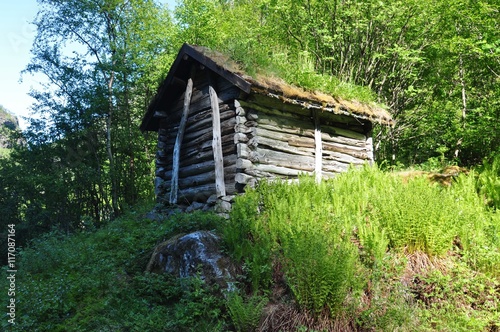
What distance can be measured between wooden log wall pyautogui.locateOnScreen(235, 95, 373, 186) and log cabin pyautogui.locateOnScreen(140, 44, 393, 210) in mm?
26

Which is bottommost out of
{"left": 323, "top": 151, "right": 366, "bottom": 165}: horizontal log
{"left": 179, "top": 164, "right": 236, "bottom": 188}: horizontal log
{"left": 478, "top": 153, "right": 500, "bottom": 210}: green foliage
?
{"left": 478, "top": 153, "right": 500, "bottom": 210}: green foliage

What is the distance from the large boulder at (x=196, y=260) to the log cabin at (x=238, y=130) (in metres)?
2.46

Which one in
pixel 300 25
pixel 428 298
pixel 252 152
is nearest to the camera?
pixel 428 298

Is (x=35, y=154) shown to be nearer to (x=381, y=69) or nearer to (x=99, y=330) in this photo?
(x=99, y=330)

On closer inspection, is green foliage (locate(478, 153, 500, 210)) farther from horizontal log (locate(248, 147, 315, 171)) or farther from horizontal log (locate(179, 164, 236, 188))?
horizontal log (locate(179, 164, 236, 188))

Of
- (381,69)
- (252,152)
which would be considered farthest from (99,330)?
(381,69)

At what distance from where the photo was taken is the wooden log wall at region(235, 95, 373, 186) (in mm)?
9172

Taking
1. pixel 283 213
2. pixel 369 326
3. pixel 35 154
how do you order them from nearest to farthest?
1. pixel 369 326
2. pixel 283 213
3. pixel 35 154

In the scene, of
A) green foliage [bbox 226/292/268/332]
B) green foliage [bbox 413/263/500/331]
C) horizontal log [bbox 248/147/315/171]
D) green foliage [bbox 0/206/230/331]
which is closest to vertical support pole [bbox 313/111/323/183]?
horizontal log [bbox 248/147/315/171]

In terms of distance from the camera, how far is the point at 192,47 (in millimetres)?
10211

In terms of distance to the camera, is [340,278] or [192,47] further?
[192,47]

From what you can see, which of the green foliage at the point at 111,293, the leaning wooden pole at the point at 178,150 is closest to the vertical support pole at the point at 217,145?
the leaning wooden pole at the point at 178,150

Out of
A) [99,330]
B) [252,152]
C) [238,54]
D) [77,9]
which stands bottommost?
[99,330]

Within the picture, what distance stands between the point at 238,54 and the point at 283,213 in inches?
193
